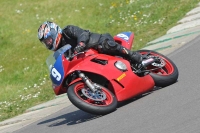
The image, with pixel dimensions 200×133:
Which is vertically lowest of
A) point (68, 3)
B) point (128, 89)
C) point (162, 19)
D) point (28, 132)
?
point (68, 3)

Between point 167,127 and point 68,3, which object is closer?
point 167,127

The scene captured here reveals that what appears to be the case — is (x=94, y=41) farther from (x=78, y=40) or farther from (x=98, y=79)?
(x=98, y=79)

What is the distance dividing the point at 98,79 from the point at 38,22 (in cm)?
1264

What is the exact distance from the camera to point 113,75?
319 inches

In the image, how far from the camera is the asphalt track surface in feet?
21.2

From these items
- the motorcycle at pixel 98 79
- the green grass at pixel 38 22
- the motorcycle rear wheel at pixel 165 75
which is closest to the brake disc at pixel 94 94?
the motorcycle at pixel 98 79

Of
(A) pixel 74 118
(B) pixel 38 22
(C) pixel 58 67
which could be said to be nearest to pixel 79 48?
(C) pixel 58 67

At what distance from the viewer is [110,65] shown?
8.18 m

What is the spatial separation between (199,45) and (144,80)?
10.5 ft

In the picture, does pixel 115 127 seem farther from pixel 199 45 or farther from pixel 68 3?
pixel 68 3

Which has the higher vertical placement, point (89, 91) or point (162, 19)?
point (89, 91)

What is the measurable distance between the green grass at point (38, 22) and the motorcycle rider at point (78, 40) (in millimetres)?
3440

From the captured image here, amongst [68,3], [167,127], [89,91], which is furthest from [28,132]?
[68,3]

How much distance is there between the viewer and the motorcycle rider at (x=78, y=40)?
26.8 feet
